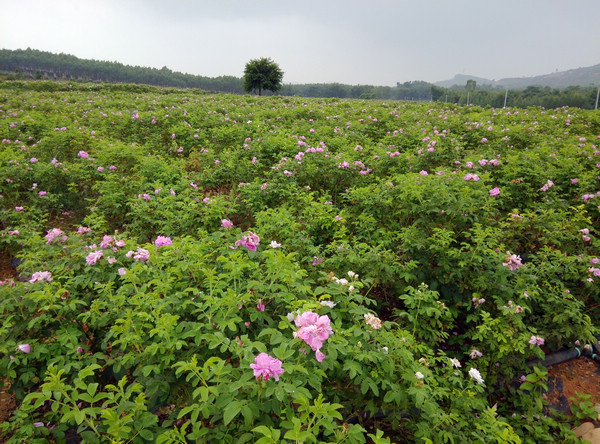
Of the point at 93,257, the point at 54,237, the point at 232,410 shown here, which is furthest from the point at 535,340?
the point at 54,237

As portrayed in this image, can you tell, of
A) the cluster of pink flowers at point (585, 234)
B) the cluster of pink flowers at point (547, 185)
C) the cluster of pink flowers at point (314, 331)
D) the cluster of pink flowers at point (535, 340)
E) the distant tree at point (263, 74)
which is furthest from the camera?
the distant tree at point (263, 74)

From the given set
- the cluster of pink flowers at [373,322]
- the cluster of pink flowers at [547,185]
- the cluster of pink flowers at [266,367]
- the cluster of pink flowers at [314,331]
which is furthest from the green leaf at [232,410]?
the cluster of pink flowers at [547,185]

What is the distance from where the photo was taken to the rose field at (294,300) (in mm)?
1424

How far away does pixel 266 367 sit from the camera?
1235mm

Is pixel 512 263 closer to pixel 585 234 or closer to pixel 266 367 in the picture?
pixel 585 234

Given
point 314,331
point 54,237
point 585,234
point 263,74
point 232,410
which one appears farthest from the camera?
point 263,74

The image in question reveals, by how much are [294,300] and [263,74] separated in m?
37.0

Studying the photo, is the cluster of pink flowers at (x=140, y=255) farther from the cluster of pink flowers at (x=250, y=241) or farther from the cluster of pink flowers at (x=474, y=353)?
the cluster of pink flowers at (x=474, y=353)

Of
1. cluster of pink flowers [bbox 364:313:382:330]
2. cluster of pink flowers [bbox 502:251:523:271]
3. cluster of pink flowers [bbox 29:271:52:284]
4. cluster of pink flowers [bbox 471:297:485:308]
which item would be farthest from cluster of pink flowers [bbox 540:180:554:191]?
cluster of pink flowers [bbox 29:271:52:284]

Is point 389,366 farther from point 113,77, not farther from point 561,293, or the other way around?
point 113,77

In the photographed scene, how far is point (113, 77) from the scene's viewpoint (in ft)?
263

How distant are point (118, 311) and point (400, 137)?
6315mm

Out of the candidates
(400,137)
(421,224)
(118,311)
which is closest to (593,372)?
(421,224)

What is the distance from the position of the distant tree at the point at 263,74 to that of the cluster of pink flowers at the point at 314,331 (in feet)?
121
